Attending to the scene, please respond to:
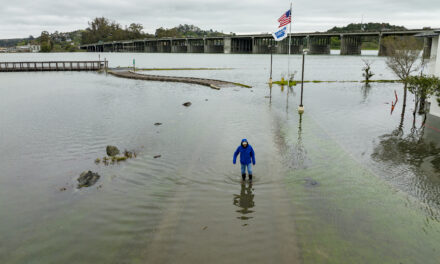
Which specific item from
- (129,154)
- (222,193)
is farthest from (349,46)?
(222,193)

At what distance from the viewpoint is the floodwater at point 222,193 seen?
32.2ft

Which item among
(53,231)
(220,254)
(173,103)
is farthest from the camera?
(173,103)

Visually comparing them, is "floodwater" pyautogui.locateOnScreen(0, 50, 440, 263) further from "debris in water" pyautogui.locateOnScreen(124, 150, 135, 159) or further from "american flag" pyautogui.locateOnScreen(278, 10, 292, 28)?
"american flag" pyautogui.locateOnScreen(278, 10, 292, 28)

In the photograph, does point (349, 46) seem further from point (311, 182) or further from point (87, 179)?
point (87, 179)

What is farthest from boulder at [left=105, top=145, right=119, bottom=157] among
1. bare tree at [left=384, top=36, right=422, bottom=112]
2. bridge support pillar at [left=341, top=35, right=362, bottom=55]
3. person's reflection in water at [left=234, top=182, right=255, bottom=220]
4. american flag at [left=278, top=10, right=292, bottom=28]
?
bridge support pillar at [left=341, top=35, right=362, bottom=55]

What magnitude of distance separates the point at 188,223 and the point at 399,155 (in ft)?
43.6

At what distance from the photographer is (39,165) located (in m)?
17.5

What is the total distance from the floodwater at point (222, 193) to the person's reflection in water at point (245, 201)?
2.9 inches

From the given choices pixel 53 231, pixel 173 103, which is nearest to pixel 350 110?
pixel 173 103

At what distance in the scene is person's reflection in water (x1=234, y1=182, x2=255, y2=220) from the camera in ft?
38.8

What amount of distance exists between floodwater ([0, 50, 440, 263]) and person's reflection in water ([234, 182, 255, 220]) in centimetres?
7

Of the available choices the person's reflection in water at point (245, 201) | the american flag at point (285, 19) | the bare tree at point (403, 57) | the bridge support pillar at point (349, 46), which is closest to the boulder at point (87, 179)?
the person's reflection in water at point (245, 201)

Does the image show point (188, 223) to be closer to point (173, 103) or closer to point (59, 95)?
point (173, 103)

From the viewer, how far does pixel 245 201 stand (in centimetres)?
1268
